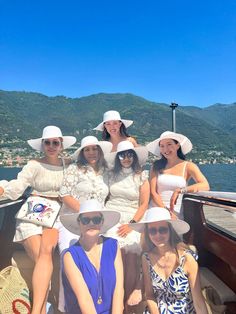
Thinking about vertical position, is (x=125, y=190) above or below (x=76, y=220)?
above

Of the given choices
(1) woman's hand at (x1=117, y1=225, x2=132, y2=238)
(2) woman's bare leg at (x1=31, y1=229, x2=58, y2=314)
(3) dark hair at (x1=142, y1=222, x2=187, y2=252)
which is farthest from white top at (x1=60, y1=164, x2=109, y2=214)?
(3) dark hair at (x1=142, y1=222, x2=187, y2=252)

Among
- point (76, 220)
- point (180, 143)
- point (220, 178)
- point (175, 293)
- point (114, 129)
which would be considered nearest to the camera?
point (175, 293)

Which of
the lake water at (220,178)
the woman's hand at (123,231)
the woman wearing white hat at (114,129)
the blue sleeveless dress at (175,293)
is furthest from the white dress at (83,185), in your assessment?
the lake water at (220,178)

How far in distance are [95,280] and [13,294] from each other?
86 centimetres

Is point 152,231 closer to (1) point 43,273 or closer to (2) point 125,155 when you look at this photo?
(1) point 43,273

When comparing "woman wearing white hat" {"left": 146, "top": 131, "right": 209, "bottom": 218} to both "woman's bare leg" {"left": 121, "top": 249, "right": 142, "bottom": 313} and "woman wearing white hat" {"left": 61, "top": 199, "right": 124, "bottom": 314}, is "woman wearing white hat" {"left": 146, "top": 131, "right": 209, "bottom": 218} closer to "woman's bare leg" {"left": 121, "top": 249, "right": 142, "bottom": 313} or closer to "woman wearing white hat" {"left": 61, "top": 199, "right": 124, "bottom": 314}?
"woman's bare leg" {"left": 121, "top": 249, "right": 142, "bottom": 313}

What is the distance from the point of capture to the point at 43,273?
275cm

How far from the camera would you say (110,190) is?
12.4 ft

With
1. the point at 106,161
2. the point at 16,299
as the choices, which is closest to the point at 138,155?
the point at 106,161

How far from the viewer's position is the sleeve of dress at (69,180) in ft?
11.9

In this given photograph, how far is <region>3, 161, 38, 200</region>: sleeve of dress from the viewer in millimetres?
3588

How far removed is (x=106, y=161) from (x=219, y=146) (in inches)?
7147

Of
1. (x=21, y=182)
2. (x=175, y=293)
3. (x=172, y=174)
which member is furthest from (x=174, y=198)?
(x=21, y=182)

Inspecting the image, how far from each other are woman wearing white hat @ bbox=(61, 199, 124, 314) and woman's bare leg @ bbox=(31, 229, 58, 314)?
7.9 inches
